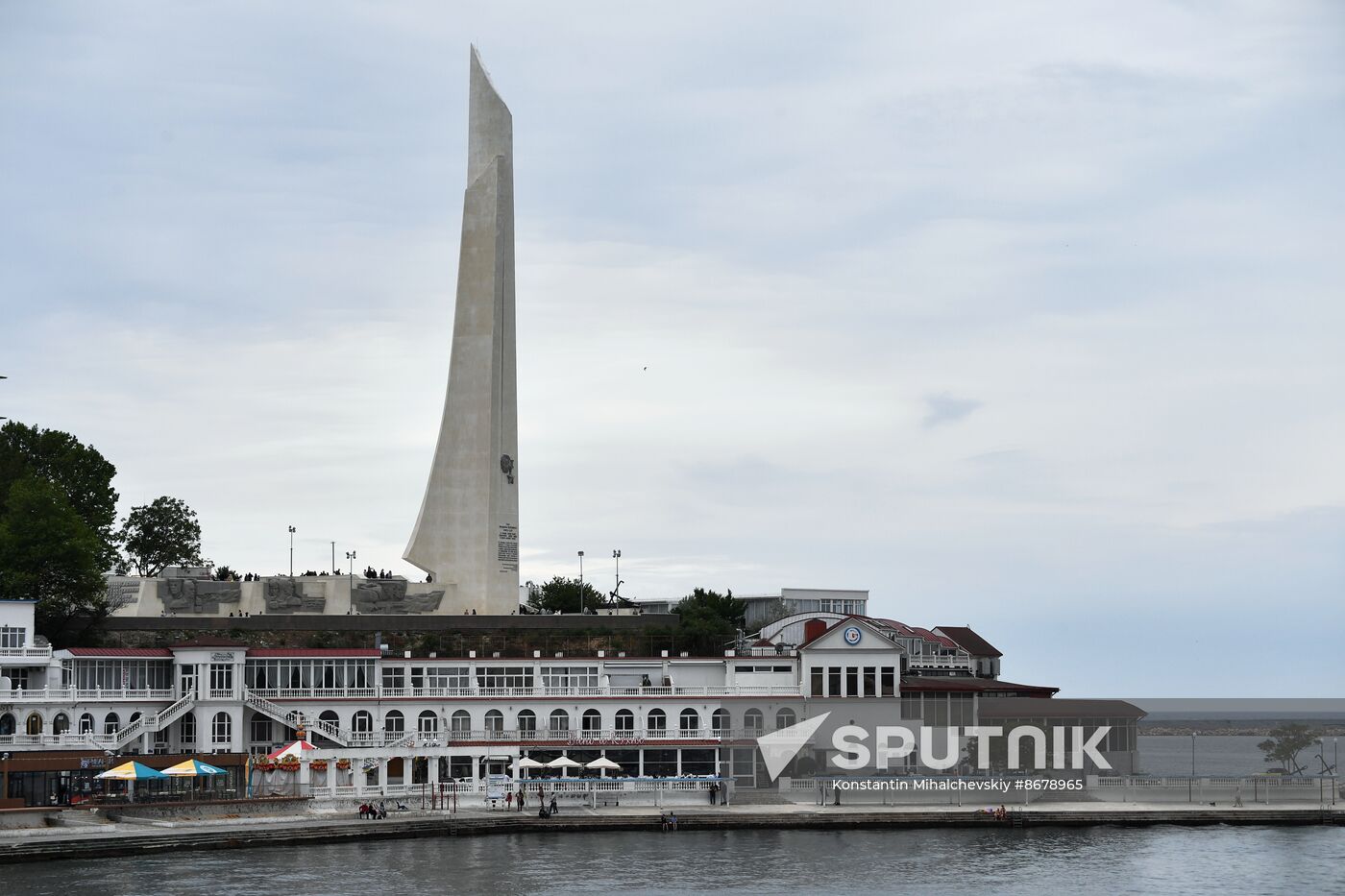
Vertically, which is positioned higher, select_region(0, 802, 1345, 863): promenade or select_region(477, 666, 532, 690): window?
select_region(477, 666, 532, 690): window

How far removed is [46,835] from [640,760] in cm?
2969

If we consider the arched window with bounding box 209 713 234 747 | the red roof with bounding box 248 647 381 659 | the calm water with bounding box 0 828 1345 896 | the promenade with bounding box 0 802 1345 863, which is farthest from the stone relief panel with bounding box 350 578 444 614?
the calm water with bounding box 0 828 1345 896

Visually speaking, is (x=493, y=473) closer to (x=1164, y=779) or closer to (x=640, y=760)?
(x=640, y=760)

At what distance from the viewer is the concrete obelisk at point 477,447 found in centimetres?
10419

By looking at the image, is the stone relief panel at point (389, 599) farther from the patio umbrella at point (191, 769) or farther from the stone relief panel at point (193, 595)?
the patio umbrella at point (191, 769)

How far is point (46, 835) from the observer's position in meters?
67.3

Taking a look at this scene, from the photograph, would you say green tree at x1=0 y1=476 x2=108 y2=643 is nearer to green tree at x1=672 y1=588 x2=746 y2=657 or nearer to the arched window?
the arched window

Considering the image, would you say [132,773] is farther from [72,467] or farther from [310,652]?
[72,467]

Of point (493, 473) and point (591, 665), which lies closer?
point (591, 665)

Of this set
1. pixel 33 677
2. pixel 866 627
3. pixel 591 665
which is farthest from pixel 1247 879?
pixel 33 677

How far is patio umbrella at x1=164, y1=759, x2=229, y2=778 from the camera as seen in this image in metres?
73.6

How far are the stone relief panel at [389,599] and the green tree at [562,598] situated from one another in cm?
2244

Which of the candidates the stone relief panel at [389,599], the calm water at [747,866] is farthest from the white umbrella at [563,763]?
the stone relief panel at [389,599]

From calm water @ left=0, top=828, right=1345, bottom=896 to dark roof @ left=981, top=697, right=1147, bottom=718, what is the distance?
1096 cm
